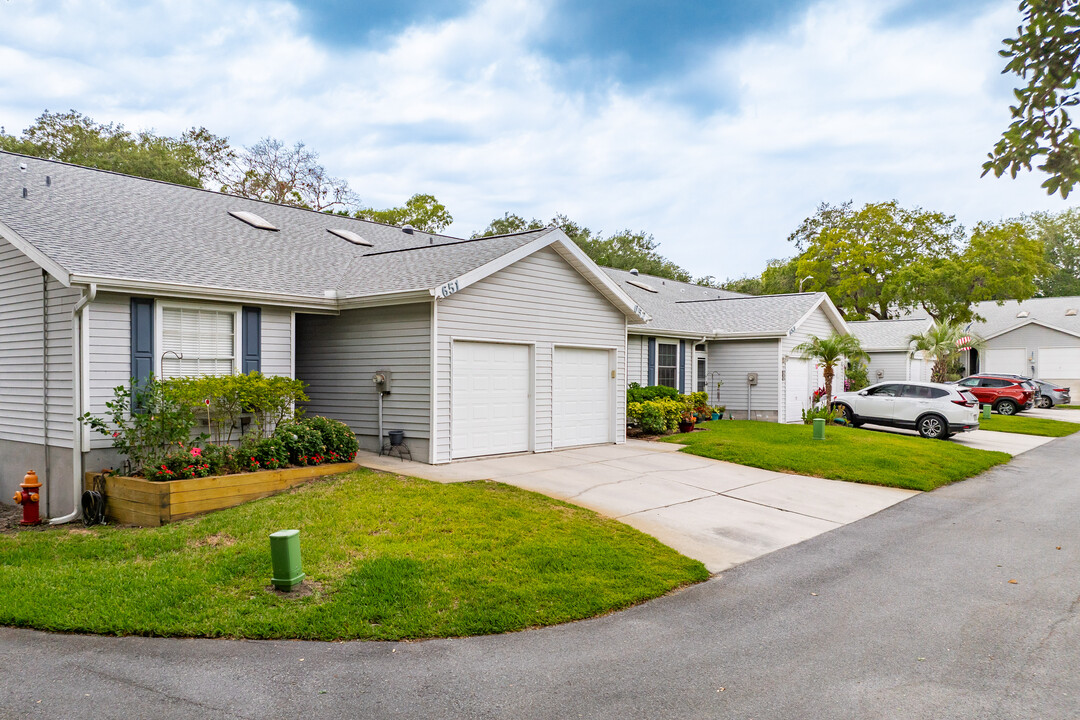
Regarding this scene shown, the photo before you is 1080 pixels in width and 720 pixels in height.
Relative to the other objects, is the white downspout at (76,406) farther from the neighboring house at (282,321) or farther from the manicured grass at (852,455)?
the manicured grass at (852,455)

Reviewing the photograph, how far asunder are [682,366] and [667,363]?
0.82 m

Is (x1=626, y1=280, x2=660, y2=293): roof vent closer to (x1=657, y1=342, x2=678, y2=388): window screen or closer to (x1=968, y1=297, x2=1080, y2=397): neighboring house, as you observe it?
(x1=657, y1=342, x2=678, y2=388): window screen

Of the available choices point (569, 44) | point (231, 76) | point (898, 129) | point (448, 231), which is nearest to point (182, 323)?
point (569, 44)

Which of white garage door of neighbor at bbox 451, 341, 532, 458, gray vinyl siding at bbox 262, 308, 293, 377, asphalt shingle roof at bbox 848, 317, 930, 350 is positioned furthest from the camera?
asphalt shingle roof at bbox 848, 317, 930, 350

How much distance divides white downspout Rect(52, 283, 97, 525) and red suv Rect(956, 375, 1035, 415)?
96.3 ft

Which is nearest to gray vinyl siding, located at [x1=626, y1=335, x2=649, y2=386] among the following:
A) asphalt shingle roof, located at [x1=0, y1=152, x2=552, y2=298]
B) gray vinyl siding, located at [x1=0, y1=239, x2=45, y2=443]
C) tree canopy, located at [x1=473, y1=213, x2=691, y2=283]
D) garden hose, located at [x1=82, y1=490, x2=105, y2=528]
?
asphalt shingle roof, located at [x1=0, y1=152, x2=552, y2=298]

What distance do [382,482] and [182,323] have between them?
4.05m

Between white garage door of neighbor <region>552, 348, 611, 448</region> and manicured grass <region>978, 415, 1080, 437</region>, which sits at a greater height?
white garage door of neighbor <region>552, 348, 611, 448</region>

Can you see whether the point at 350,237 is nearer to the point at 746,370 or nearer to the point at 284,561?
the point at 284,561

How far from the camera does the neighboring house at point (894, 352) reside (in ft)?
97.2

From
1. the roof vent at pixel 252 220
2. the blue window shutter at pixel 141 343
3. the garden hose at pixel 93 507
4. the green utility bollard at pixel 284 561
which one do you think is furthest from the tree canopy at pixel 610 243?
the green utility bollard at pixel 284 561

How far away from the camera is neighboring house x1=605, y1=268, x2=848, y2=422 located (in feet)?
69.0

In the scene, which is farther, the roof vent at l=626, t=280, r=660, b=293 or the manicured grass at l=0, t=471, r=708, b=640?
the roof vent at l=626, t=280, r=660, b=293

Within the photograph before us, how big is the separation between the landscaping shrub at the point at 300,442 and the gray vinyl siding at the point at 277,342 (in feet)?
4.36
